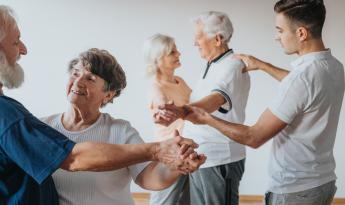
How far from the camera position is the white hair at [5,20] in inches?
53.0

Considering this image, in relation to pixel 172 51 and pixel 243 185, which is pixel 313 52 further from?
pixel 243 185

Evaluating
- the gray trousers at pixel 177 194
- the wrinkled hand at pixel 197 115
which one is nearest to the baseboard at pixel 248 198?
the gray trousers at pixel 177 194

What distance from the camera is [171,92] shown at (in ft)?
9.42

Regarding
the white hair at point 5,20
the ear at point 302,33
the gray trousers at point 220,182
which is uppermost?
the white hair at point 5,20

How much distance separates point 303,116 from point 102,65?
80 cm

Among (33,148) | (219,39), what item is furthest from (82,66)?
(219,39)

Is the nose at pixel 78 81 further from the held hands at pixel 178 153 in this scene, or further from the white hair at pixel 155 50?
the white hair at pixel 155 50

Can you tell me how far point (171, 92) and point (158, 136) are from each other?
0.29 meters

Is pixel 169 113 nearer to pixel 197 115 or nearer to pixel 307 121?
pixel 197 115

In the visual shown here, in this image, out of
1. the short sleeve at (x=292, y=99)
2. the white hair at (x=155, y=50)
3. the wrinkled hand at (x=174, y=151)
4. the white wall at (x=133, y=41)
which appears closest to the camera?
the wrinkled hand at (x=174, y=151)

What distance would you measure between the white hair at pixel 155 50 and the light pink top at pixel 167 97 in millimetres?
119

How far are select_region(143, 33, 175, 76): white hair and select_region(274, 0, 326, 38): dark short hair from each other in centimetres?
131

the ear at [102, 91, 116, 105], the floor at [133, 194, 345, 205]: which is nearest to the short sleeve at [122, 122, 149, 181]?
the ear at [102, 91, 116, 105]

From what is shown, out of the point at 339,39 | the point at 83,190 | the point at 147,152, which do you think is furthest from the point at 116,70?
the point at 339,39
